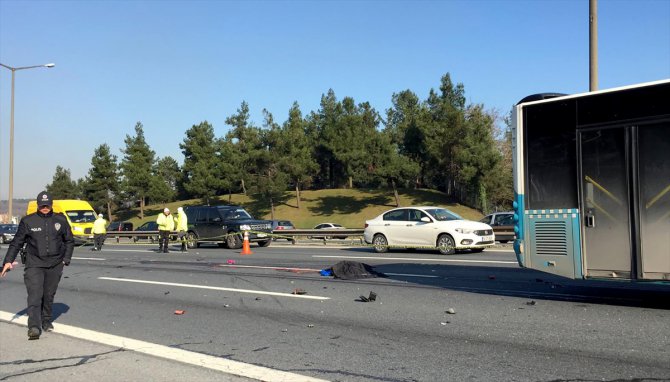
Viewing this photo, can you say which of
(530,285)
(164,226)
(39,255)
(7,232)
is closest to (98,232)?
(164,226)

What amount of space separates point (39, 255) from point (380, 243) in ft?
44.6

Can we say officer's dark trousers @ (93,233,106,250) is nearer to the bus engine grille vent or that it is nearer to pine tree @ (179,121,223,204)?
the bus engine grille vent

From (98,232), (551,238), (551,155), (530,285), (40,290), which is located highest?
(551,155)

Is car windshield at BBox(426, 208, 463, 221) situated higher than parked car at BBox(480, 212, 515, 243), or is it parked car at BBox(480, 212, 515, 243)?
car windshield at BBox(426, 208, 463, 221)

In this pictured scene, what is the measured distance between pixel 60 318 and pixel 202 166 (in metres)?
59.3

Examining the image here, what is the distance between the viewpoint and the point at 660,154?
7.65 metres

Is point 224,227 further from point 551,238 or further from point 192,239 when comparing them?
point 551,238

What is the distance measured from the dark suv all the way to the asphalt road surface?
1055 cm

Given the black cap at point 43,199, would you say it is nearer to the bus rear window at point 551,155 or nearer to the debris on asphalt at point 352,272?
the debris on asphalt at point 352,272

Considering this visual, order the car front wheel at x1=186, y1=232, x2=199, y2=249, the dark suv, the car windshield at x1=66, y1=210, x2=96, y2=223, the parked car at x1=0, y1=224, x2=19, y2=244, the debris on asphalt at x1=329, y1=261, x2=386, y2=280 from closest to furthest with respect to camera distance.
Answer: the debris on asphalt at x1=329, y1=261, x2=386, y2=280
the dark suv
the car front wheel at x1=186, y1=232, x2=199, y2=249
the car windshield at x1=66, y1=210, x2=96, y2=223
the parked car at x1=0, y1=224, x2=19, y2=244

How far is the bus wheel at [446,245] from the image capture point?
17928mm

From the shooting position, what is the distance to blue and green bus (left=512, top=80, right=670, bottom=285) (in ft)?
25.2

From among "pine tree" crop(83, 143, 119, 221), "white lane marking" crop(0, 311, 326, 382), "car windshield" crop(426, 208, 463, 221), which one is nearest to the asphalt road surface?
"white lane marking" crop(0, 311, 326, 382)

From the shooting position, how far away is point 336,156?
5697 cm
